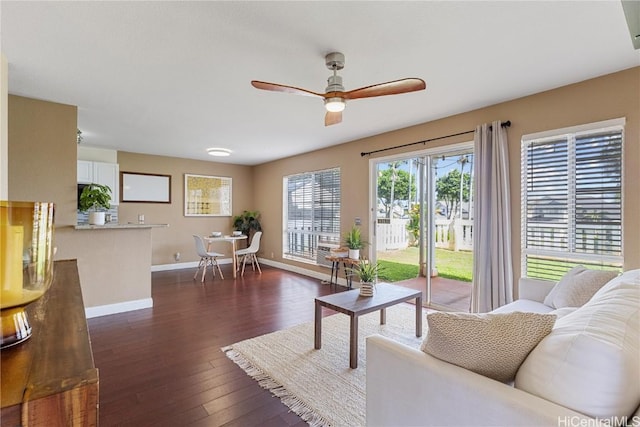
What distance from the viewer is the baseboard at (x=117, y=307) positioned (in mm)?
3657

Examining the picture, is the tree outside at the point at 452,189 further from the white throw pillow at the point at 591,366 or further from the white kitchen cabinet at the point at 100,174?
the white kitchen cabinet at the point at 100,174

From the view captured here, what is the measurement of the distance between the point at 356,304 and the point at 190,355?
153cm

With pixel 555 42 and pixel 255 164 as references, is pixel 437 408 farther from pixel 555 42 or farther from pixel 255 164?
pixel 255 164

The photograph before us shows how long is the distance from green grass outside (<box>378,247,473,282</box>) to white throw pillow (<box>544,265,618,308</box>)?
127cm

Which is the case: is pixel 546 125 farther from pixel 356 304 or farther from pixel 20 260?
pixel 20 260

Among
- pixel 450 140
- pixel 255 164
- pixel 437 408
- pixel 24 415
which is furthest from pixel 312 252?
pixel 24 415

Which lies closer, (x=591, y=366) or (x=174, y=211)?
(x=591, y=366)

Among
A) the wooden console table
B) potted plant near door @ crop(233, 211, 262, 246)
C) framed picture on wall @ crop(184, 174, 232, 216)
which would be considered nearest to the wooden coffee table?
the wooden console table

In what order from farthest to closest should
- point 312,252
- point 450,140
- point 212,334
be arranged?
1. point 312,252
2. point 450,140
3. point 212,334

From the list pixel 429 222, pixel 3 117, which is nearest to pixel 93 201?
pixel 3 117

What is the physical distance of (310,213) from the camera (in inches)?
248

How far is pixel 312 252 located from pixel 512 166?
3.96 m

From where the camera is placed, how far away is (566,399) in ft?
2.95

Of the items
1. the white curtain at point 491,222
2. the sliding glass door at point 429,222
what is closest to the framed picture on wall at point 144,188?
the sliding glass door at point 429,222
